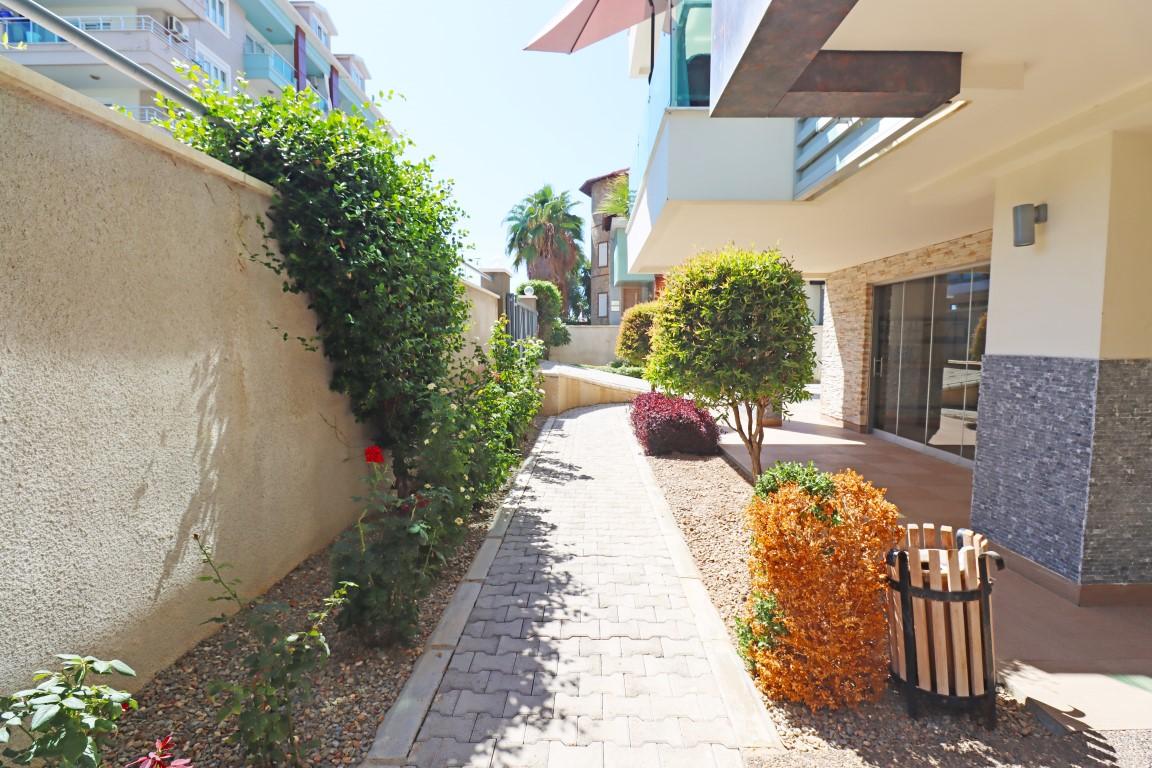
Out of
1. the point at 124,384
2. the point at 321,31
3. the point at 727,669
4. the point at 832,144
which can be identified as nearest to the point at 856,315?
the point at 832,144

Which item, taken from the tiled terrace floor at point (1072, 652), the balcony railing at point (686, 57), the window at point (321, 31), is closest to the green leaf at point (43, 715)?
the tiled terrace floor at point (1072, 652)

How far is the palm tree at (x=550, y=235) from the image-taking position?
3359cm

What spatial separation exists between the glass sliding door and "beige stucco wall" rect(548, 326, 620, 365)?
18.1m

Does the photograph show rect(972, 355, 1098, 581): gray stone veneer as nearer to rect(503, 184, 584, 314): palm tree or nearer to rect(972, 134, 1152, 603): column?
rect(972, 134, 1152, 603): column

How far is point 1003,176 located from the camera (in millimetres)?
4980

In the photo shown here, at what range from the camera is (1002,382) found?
496cm

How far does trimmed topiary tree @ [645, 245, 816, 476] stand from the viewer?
19.3 ft

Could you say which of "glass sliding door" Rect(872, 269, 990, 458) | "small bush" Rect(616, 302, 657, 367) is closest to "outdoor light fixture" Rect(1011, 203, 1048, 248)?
"glass sliding door" Rect(872, 269, 990, 458)

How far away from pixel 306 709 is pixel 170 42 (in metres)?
25.4

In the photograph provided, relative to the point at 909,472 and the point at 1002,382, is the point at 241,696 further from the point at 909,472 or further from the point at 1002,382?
the point at 909,472

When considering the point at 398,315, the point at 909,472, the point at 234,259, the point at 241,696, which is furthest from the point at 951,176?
the point at 241,696

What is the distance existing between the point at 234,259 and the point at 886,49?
13.7 feet

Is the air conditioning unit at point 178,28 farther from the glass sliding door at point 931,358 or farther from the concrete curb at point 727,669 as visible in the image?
the concrete curb at point 727,669

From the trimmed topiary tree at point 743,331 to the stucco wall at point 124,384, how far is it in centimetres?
387
